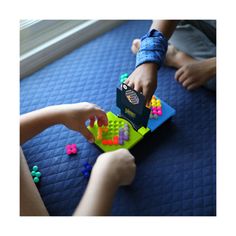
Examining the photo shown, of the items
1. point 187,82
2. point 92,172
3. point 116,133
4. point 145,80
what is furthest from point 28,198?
point 187,82

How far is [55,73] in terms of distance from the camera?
1063 millimetres

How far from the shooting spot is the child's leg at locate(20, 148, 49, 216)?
687 millimetres

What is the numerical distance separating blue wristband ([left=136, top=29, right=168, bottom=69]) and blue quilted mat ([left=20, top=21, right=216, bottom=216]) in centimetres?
17

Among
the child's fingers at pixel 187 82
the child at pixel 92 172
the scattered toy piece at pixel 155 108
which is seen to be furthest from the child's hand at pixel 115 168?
the child's fingers at pixel 187 82

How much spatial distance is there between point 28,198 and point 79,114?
0.76 ft

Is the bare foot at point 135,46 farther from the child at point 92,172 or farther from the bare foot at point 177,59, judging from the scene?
the child at point 92,172

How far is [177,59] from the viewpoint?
1090 millimetres

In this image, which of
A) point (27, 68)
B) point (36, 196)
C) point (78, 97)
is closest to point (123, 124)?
point (78, 97)

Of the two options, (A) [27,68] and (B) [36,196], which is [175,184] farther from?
(A) [27,68]

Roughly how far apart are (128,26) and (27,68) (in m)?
0.43

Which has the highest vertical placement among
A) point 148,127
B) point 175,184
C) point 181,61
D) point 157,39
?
point 157,39

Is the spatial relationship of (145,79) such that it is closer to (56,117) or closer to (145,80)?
(145,80)

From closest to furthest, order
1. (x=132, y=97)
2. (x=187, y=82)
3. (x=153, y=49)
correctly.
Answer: (x=132, y=97), (x=153, y=49), (x=187, y=82)

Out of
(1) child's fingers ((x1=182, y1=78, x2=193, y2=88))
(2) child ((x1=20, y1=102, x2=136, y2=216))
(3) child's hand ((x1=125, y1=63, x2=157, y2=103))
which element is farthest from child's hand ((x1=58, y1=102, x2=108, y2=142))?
(1) child's fingers ((x1=182, y1=78, x2=193, y2=88))
